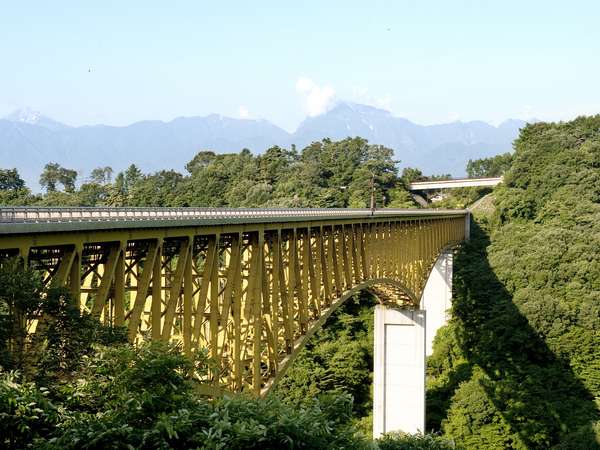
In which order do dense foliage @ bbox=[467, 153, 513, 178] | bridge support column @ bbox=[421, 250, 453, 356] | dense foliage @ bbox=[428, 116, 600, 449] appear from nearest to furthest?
dense foliage @ bbox=[428, 116, 600, 449] < bridge support column @ bbox=[421, 250, 453, 356] < dense foliage @ bbox=[467, 153, 513, 178]

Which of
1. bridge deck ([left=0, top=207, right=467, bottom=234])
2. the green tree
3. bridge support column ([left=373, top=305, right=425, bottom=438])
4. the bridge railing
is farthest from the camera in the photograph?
the green tree

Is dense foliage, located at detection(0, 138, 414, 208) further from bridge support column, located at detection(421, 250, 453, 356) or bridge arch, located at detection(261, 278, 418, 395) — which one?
bridge arch, located at detection(261, 278, 418, 395)

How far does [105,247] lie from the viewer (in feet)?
53.0

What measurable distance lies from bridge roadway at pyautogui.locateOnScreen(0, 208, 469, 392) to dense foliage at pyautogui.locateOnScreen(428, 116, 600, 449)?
12.9 meters

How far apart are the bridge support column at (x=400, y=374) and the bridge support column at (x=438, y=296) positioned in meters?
15.9

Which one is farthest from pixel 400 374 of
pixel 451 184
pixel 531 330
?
pixel 451 184

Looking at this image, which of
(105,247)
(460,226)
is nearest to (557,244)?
(460,226)

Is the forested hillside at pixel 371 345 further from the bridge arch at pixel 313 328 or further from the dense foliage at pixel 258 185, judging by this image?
the bridge arch at pixel 313 328

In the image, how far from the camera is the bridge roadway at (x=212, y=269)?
1453 cm

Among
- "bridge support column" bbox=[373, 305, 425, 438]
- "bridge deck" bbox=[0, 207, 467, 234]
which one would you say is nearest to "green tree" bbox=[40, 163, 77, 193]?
"bridge support column" bbox=[373, 305, 425, 438]

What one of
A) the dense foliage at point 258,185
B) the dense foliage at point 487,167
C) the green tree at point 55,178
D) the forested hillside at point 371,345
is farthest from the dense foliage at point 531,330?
the dense foliage at point 487,167

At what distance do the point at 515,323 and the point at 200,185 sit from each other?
5413cm

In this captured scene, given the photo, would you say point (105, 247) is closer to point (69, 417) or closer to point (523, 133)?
point (69, 417)

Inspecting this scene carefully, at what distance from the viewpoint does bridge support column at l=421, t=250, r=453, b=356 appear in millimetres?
65250
